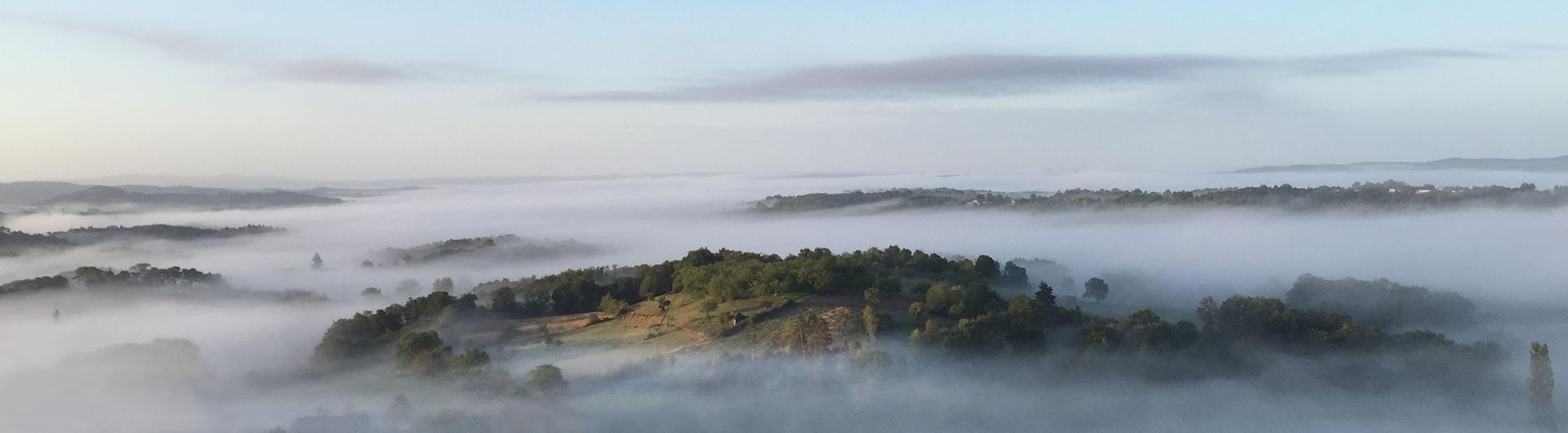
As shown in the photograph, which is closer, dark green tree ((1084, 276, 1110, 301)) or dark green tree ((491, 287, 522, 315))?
dark green tree ((491, 287, 522, 315))

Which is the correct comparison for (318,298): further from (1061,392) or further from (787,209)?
(787,209)

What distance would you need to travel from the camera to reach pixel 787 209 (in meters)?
143

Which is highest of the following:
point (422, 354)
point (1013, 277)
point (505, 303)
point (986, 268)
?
point (986, 268)

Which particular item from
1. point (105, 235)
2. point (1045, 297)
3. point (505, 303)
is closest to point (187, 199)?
point (105, 235)

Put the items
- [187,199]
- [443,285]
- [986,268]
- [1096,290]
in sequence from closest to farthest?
[986,268], [1096,290], [443,285], [187,199]

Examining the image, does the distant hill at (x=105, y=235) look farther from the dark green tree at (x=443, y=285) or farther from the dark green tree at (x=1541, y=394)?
the dark green tree at (x=1541, y=394)

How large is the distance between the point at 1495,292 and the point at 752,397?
60.8 metres

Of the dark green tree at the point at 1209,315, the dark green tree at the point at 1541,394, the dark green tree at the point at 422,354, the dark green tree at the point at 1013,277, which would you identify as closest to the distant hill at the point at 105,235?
the dark green tree at the point at 422,354

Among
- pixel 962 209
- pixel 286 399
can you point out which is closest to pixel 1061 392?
pixel 286 399

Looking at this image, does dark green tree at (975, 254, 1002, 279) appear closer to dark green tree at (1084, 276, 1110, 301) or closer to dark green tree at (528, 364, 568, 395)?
dark green tree at (1084, 276, 1110, 301)

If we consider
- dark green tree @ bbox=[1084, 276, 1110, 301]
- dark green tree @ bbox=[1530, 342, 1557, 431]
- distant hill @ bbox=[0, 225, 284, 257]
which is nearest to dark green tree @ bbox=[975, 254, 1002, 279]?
dark green tree @ bbox=[1084, 276, 1110, 301]

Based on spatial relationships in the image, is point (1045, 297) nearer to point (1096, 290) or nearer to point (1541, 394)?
point (1541, 394)

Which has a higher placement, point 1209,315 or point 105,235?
point 105,235

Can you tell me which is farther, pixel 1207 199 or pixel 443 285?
pixel 1207 199
